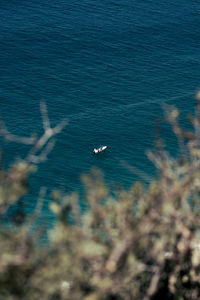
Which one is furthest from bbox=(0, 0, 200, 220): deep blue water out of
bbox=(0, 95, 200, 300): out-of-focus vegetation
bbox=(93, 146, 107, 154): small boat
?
bbox=(0, 95, 200, 300): out-of-focus vegetation

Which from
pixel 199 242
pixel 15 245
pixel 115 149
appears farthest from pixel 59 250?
pixel 115 149

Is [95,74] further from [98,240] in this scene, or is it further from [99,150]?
[98,240]

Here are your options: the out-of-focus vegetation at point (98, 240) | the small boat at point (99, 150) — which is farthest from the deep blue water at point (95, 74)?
the out-of-focus vegetation at point (98, 240)

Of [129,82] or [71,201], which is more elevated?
[129,82]

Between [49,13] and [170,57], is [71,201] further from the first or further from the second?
[49,13]

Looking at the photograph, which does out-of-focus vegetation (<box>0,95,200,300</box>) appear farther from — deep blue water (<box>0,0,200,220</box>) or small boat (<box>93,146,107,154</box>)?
small boat (<box>93,146,107,154</box>)

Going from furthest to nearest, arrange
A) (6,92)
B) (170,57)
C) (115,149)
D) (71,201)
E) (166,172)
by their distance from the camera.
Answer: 1. (170,57)
2. (6,92)
3. (115,149)
4. (166,172)
5. (71,201)
